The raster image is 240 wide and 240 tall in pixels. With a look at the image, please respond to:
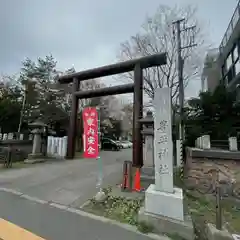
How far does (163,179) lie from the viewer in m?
3.79

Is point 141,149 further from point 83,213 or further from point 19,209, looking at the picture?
point 19,209

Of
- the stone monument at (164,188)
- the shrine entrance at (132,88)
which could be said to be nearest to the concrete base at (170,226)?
the stone monument at (164,188)

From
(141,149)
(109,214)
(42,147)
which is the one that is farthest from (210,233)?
(42,147)

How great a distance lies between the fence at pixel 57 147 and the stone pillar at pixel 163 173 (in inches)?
418

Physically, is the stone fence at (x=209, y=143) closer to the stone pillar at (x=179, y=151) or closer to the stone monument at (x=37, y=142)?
the stone pillar at (x=179, y=151)

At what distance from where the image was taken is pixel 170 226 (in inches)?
134

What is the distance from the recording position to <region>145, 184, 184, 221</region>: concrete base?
→ 11.3ft

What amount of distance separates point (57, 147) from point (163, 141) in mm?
11280

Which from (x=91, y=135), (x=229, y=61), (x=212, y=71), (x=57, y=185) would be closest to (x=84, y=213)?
(x=91, y=135)

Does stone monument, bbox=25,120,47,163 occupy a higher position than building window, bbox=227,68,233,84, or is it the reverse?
building window, bbox=227,68,233,84

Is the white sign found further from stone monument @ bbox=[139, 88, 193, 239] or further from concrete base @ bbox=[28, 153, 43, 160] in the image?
concrete base @ bbox=[28, 153, 43, 160]

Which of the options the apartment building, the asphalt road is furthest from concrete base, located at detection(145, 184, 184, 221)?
the apartment building

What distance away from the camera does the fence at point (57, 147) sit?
13.4 meters

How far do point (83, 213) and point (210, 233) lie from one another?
8.76 ft
